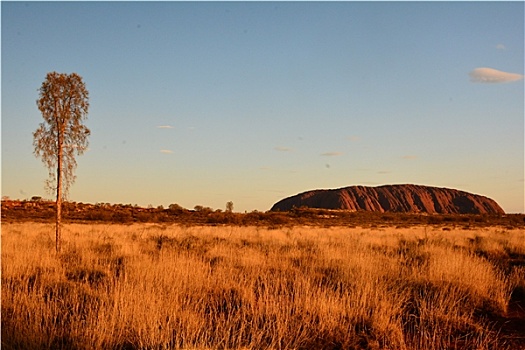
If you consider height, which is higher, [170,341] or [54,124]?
[54,124]

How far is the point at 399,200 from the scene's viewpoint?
117688mm

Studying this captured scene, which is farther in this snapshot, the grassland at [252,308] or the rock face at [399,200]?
the rock face at [399,200]

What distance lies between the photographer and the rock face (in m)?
114

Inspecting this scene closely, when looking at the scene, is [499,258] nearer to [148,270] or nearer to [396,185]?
[148,270]

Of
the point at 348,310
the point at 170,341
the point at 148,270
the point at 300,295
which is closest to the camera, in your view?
the point at 170,341

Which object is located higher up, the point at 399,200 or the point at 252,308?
the point at 399,200

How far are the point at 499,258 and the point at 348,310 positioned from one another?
11.9 meters

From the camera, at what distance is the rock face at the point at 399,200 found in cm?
11412

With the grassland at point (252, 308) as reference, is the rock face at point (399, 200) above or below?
above

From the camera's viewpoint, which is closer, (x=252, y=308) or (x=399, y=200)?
(x=252, y=308)

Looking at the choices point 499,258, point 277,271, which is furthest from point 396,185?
→ point 277,271

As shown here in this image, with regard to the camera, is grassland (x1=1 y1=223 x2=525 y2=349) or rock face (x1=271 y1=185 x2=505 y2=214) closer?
grassland (x1=1 y1=223 x2=525 y2=349)

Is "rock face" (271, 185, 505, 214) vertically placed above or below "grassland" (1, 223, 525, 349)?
above

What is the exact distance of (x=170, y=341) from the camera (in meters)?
4.81
